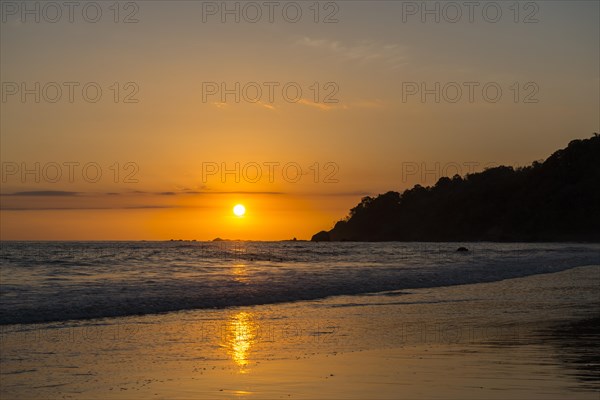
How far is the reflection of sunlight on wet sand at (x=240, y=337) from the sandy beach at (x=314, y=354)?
25 millimetres

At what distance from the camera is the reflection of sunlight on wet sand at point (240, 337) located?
12.8 metres

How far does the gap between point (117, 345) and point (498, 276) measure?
27804 mm

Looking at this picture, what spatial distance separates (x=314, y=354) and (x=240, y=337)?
2.52 metres

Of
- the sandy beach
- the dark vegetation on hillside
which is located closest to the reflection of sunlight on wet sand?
the sandy beach

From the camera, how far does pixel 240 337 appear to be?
1523 cm

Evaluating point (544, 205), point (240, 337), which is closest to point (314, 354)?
point (240, 337)

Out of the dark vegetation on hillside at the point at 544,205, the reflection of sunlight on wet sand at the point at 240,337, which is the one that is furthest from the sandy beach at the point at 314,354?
Answer: the dark vegetation on hillside at the point at 544,205

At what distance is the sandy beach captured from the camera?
10.3 m

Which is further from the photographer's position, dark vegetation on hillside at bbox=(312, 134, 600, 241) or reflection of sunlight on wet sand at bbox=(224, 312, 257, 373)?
dark vegetation on hillside at bbox=(312, 134, 600, 241)

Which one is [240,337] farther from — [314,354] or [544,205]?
[544,205]

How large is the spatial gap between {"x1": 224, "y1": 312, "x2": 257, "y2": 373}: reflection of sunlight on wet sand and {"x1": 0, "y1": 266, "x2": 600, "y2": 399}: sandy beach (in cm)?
2

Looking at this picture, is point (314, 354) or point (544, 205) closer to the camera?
point (314, 354)

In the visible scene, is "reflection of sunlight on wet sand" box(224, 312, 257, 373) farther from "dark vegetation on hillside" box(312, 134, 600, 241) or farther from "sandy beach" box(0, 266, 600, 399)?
"dark vegetation on hillside" box(312, 134, 600, 241)

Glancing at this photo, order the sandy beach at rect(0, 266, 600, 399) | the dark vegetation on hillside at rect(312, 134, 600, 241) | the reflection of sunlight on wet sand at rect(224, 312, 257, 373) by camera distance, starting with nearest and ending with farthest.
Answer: the sandy beach at rect(0, 266, 600, 399) < the reflection of sunlight on wet sand at rect(224, 312, 257, 373) < the dark vegetation on hillside at rect(312, 134, 600, 241)
